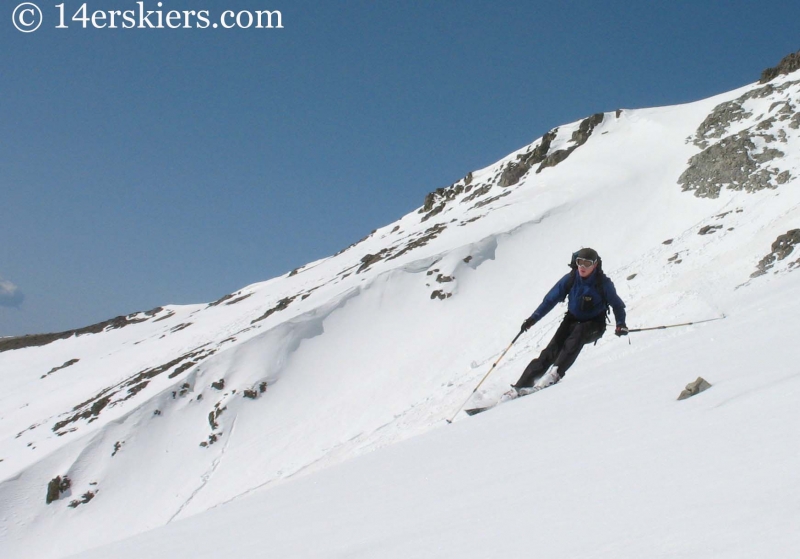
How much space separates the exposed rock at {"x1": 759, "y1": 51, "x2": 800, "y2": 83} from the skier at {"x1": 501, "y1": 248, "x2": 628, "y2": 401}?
42.1 m

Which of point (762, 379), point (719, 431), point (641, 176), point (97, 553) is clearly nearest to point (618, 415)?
point (762, 379)

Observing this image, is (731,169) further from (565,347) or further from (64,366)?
(64,366)

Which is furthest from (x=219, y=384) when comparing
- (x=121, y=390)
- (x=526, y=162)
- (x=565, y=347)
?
(x=526, y=162)

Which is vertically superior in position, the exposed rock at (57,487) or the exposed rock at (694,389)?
the exposed rock at (694,389)

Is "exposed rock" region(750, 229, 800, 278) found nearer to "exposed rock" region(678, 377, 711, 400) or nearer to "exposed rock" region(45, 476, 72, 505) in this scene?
"exposed rock" region(678, 377, 711, 400)

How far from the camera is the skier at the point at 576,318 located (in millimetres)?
7879

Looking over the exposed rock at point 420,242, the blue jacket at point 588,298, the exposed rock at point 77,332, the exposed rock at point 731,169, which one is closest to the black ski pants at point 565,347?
the blue jacket at point 588,298

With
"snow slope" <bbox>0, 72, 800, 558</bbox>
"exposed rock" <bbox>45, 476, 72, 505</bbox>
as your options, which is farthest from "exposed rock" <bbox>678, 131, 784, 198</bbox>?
"exposed rock" <bbox>45, 476, 72, 505</bbox>

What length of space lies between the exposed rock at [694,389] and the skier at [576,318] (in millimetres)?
3570

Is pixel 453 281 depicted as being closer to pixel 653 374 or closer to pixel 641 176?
pixel 641 176

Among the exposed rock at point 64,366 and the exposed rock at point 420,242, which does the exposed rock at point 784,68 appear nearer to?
the exposed rock at point 420,242

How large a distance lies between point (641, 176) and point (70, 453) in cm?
3620

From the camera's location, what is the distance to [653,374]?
539 cm

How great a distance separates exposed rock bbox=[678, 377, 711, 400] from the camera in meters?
4.14
